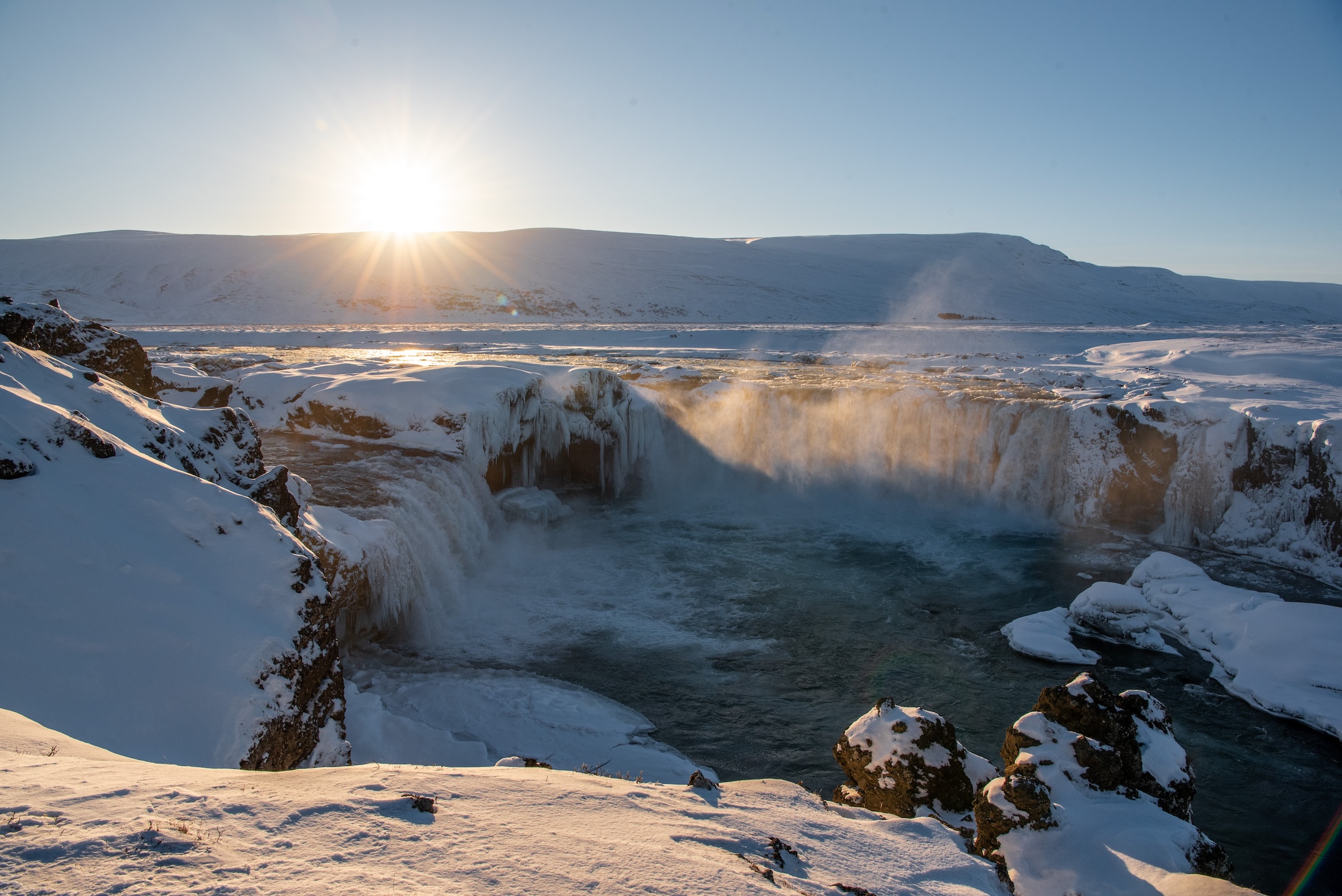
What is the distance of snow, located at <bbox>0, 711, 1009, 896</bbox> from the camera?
244cm

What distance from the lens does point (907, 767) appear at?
580 centimetres

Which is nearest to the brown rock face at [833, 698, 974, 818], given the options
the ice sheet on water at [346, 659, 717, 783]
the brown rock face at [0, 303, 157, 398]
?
the ice sheet on water at [346, 659, 717, 783]

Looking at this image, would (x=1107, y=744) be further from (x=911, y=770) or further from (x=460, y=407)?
(x=460, y=407)

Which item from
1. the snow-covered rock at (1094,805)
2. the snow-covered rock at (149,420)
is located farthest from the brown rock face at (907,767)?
the snow-covered rock at (149,420)

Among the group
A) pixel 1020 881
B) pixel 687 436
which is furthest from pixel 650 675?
pixel 687 436

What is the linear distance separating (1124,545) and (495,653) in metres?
12.7

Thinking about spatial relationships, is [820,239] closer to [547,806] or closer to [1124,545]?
[1124,545]

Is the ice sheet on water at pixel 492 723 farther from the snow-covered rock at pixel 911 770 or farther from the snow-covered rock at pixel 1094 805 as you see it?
the snow-covered rock at pixel 1094 805

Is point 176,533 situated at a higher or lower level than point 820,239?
lower

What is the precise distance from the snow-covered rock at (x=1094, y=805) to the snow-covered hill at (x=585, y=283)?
5462 centimetres

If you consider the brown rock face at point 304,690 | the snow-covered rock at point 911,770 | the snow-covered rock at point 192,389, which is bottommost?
the snow-covered rock at point 911,770

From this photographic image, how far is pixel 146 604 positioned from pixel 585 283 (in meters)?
73.2

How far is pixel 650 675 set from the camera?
10.1m

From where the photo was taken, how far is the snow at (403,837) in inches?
96.2
